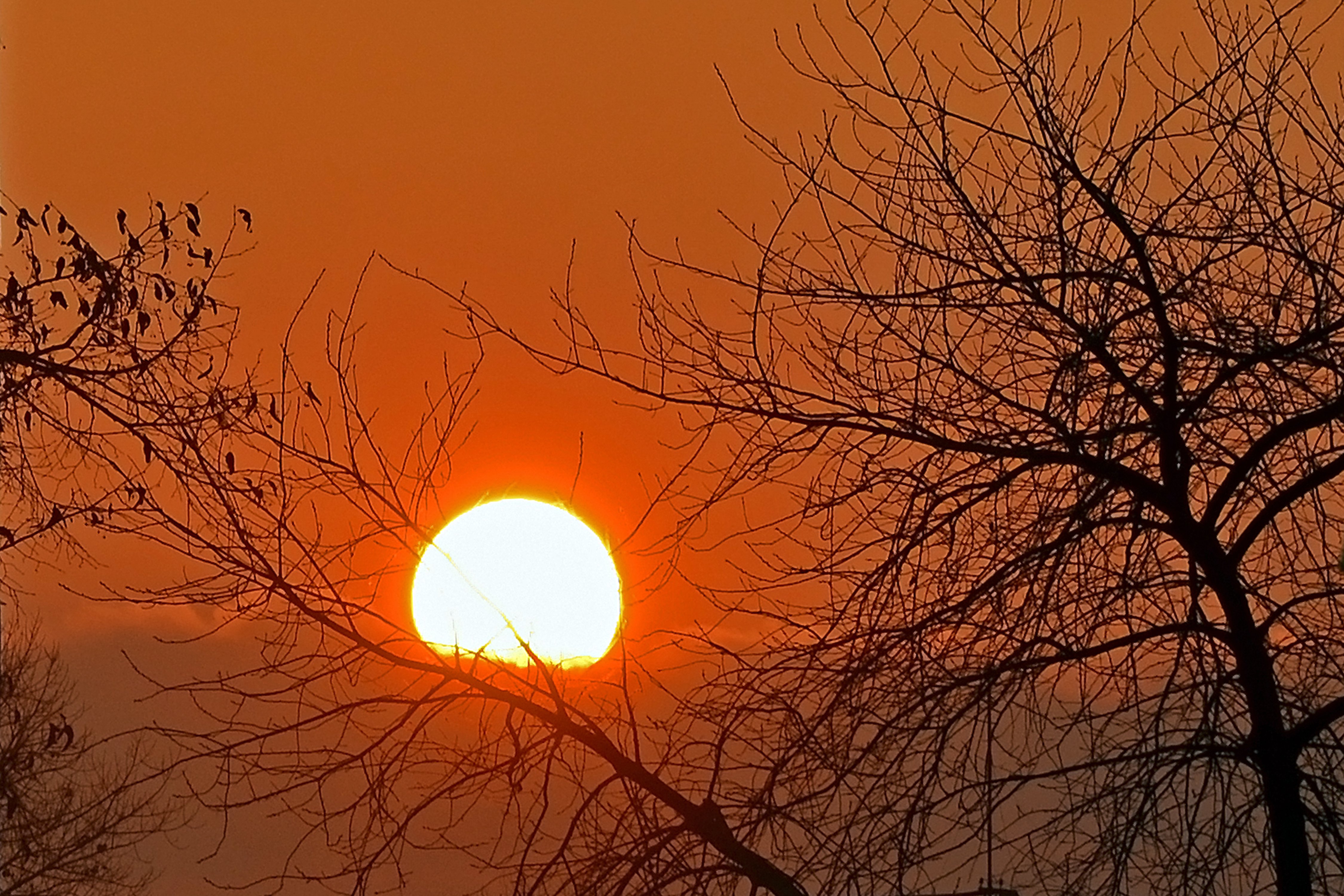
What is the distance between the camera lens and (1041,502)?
5.50 metres

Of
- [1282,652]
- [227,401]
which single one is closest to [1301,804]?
[1282,652]

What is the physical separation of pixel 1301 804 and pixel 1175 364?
4.68ft

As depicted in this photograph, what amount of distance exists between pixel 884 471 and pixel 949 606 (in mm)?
480

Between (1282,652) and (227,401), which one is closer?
(1282,652)

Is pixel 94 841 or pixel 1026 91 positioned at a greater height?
pixel 94 841

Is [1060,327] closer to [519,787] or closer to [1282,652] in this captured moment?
[1282,652]

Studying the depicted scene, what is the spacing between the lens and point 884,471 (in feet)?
18.2

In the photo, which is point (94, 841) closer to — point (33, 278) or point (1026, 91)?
point (33, 278)

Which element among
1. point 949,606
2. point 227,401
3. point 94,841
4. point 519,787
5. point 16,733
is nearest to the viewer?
point 949,606

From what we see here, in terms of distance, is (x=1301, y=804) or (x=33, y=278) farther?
(x=33, y=278)

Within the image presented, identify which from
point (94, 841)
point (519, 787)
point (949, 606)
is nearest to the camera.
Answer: point (949, 606)

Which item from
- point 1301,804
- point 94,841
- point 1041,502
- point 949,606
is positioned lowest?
point 1301,804

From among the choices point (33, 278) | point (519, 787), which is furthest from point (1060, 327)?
point (33, 278)

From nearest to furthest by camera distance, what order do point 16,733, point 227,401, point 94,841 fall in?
point 227,401 < point 16,733 < point 94,841
